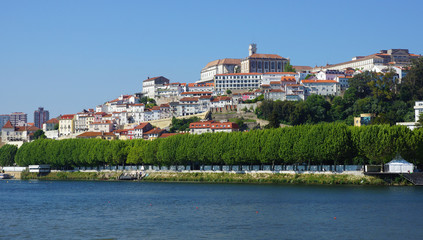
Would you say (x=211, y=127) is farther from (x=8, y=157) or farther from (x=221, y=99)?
(x=8, y=157)

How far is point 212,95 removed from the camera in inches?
5999

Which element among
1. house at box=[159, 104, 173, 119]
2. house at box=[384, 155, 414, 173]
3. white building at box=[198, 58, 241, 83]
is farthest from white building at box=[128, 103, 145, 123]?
house at box=[384, 155, 414, 173]

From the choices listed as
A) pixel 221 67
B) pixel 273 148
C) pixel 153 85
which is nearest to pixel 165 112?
pixel 153 85

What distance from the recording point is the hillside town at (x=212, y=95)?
135000mm

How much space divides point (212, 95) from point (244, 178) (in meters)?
85.3

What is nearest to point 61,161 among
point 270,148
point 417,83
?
point 270,148

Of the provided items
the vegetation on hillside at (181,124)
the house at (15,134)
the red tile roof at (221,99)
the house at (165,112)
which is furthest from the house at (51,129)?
the red tile roof at (221,99)

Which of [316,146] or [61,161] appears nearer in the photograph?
[316,146]

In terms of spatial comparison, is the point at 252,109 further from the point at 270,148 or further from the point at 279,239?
the point at 279,239

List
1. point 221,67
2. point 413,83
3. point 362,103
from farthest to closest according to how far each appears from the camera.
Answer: point 221,67
point 413,83
point 362,103

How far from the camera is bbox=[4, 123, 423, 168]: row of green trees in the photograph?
196 feet

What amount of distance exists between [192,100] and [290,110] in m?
33.4

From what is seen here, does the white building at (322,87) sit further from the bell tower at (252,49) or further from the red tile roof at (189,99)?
the bell tower at (252,49)

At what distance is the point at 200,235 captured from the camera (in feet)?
106
